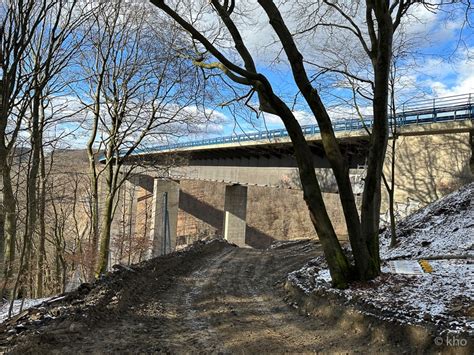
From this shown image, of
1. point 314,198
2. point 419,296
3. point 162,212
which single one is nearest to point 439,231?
point 314,198

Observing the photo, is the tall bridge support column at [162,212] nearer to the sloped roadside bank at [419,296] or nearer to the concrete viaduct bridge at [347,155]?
the concrete viaduct bridge at [347,155]

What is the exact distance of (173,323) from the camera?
221 inches

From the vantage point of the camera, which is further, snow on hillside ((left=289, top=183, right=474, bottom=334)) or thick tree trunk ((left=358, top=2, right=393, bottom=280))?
thick tree trunk ((left=358, top=2, right=393, bottom=280))

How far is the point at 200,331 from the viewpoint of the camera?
521 cm

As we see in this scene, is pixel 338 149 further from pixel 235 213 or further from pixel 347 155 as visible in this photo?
pixel 235 213

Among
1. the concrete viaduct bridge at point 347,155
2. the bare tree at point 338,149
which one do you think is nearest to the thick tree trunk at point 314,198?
the bare tree at point 338,149

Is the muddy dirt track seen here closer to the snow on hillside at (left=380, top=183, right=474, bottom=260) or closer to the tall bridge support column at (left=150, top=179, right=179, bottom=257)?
the snow on hillside at (left=380, top=183, right=474, bottom=260)

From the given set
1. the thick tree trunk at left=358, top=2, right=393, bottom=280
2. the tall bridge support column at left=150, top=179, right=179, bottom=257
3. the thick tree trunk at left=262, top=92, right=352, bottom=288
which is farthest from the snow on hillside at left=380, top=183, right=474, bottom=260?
the tall bridge support column at left=150, top=179, right=179, bottom=257

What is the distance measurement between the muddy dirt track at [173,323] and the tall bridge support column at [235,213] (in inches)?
1003

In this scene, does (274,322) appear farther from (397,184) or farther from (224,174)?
(224,174)

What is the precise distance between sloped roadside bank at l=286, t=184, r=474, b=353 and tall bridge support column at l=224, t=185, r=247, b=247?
2470cm

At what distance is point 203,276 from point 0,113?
6187 mm

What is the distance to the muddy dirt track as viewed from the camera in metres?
4.35

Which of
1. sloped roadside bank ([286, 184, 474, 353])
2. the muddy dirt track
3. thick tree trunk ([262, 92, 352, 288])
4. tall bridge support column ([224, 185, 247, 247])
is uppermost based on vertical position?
thick tree trunk ([262, 92, 352, 288])
